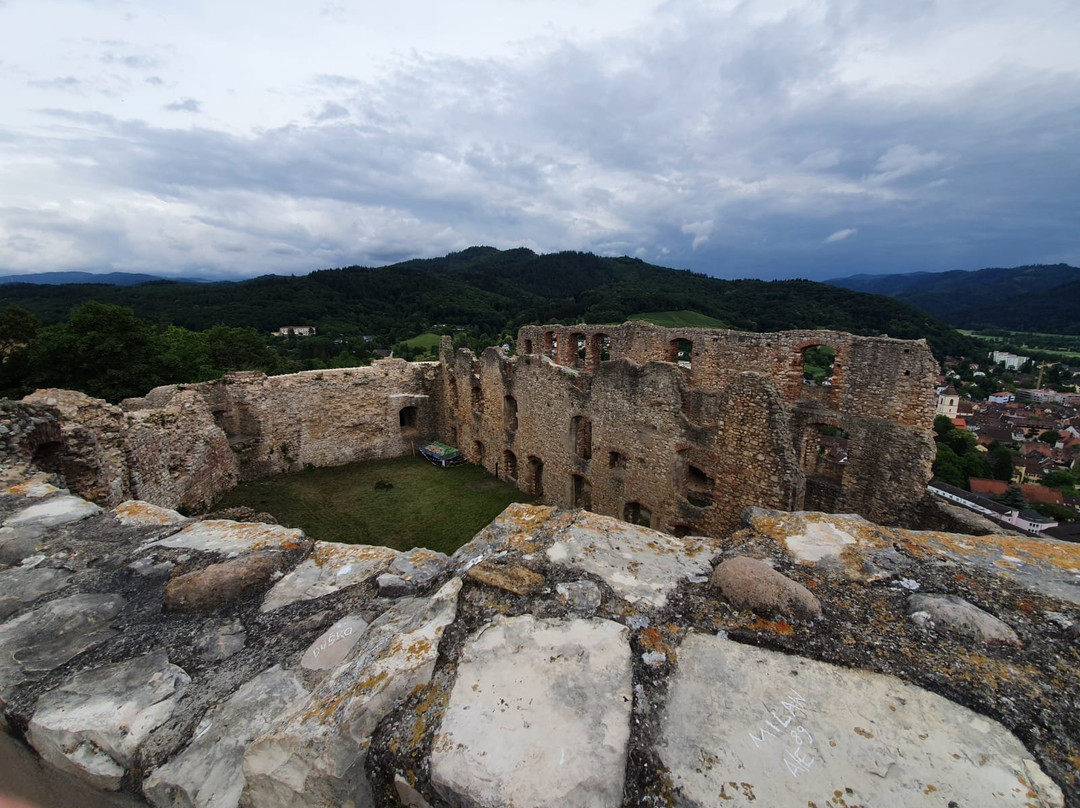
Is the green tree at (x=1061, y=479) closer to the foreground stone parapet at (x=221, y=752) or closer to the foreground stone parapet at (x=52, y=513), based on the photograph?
the foreground stone parapet at (x=221, y=752)

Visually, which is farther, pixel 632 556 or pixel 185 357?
pixel 185 357

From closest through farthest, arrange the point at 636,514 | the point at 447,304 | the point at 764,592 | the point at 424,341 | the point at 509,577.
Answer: the point at 764,592
the point at 509,577
the point at 636,514
the point at 424,341
the point at 447,304

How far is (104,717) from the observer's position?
216 centimetres

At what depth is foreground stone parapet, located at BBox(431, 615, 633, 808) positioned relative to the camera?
1597mm

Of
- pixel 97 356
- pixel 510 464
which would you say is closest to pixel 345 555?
pixel 510 464

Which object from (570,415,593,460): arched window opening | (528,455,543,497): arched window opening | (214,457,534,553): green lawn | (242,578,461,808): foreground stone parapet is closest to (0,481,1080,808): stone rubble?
(242,578,461,808): foreground stone parapet

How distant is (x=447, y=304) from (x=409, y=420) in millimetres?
94353

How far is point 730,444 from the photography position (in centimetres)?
945

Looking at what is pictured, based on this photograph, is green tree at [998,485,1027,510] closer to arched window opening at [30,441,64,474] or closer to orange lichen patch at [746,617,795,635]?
orange lichen patch at [746,617,795,635]

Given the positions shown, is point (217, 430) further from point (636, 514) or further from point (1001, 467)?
point (1001, 467)

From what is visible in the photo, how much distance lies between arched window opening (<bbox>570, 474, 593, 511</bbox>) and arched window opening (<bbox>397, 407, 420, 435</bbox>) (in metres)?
8.89

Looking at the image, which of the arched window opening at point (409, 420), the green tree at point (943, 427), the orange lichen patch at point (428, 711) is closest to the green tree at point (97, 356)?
the arched window opening at point (409, 420)

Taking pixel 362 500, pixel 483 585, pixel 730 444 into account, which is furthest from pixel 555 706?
pixel 362 500

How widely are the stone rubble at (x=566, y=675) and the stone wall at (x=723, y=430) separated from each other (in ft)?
19.4
